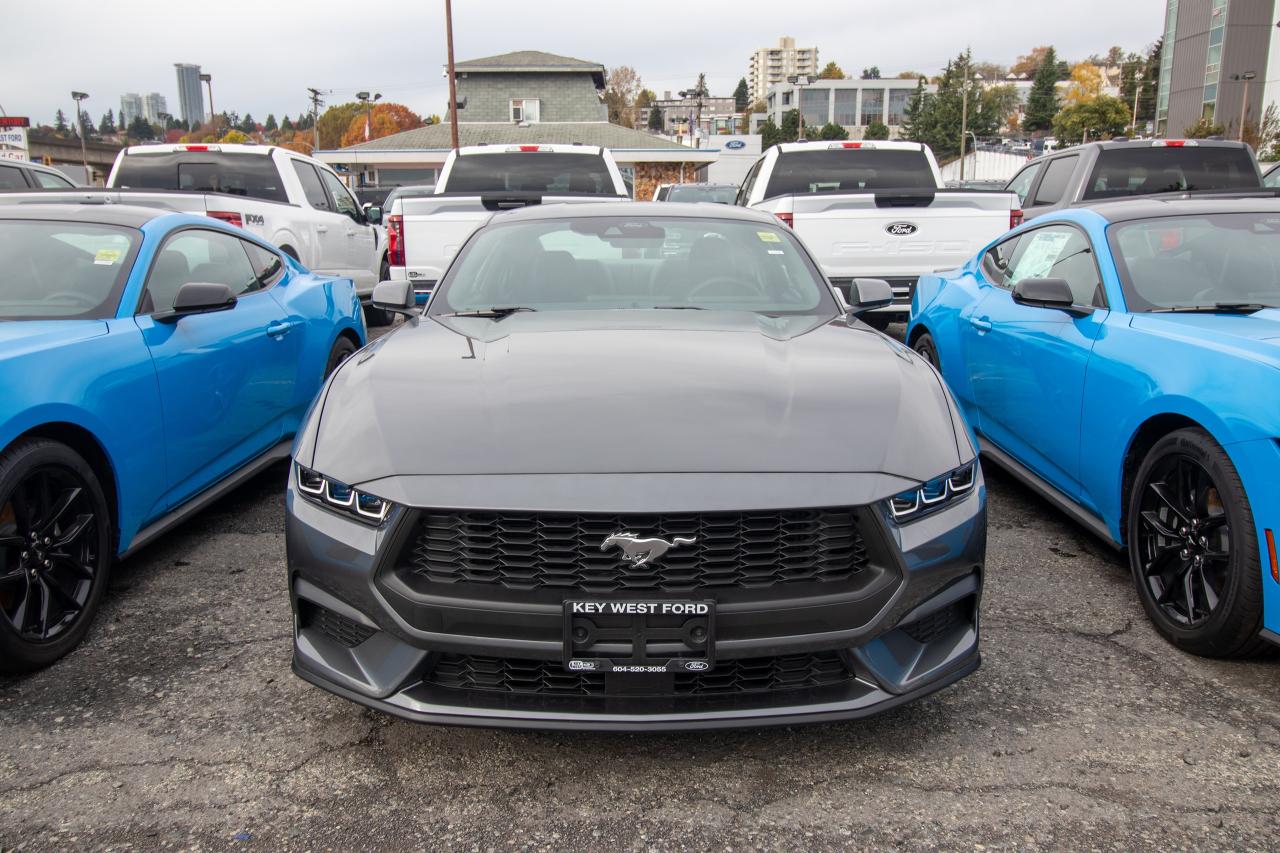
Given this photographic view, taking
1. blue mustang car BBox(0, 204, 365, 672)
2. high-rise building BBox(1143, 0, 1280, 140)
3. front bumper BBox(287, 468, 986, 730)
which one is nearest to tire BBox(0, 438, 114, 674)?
blue mustang car BBox(0, 204, 365, 672)

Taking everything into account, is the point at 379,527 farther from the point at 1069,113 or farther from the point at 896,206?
the point at 1069,113

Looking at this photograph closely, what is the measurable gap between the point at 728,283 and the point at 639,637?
2070 millimetres

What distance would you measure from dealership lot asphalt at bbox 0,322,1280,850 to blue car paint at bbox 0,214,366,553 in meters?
0.68

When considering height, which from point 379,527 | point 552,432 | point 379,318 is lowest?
point 379,318

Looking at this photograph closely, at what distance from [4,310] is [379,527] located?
2448mm

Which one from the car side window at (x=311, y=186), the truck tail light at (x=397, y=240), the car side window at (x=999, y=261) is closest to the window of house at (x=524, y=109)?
the car side window at (x=311, y=186)

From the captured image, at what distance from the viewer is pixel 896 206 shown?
838 centimetres

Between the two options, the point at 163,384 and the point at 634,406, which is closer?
the point at 634,406

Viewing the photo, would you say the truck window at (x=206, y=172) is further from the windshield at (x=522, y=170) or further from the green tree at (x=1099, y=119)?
the green tree at (x=1099, y=119)

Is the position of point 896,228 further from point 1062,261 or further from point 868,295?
point 868,295

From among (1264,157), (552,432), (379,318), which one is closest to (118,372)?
(552,432)

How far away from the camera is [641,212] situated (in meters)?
4.67

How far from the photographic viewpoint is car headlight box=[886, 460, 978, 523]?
262 centimetres

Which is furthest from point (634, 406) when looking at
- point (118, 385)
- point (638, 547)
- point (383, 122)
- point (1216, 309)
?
point (383, 122)
